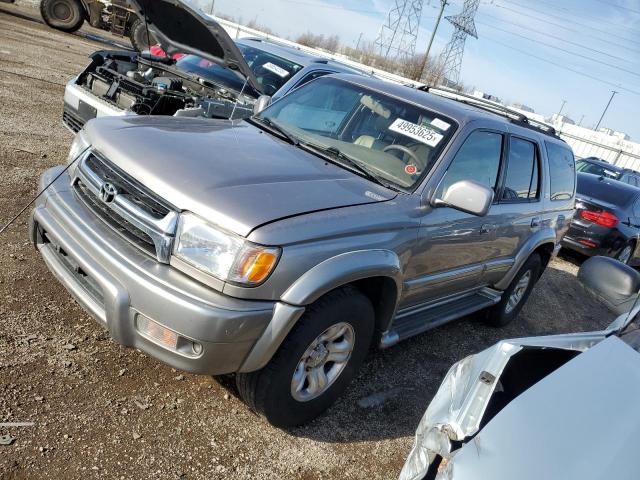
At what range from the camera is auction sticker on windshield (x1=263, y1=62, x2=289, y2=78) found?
739cm

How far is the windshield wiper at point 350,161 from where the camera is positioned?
3.28 metres

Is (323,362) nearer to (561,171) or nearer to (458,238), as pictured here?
(458,238)

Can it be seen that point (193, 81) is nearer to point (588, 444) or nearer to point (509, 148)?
point (509, 148)

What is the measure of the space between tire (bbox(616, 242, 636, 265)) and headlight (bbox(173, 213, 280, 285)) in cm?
813

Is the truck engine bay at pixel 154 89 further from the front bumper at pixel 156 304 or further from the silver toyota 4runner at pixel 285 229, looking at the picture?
the front bumper at pixel 156 304

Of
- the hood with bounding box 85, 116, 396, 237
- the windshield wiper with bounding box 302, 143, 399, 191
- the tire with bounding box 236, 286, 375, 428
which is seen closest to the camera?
the hood with bounding box 85, 116, 396, 237

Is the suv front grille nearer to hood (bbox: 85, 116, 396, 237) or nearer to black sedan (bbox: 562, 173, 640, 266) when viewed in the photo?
hood (bbox: 85, 116, 396, 237)

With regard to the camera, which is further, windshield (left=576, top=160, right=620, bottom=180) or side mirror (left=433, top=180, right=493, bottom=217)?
windshield (left=576, top=160, right=620, bottom=180)

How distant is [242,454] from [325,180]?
1.53m

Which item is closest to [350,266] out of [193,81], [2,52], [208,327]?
[208,327]

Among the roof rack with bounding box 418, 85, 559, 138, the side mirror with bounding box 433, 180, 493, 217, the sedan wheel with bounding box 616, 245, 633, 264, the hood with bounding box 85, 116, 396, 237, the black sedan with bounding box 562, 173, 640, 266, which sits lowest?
the sedan wheel with bounding box 616, 245, 633, 264

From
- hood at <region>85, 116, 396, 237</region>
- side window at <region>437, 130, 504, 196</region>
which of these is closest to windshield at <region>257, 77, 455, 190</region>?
side window at <region>437, 130, 504, 196</region>

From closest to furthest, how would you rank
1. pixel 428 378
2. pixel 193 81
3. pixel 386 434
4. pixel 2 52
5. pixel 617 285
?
pixel 617 285, pixel 386 434, pixel 428 378, pixel 193 81, pixel 2 52

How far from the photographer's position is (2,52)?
11508 millimetres
